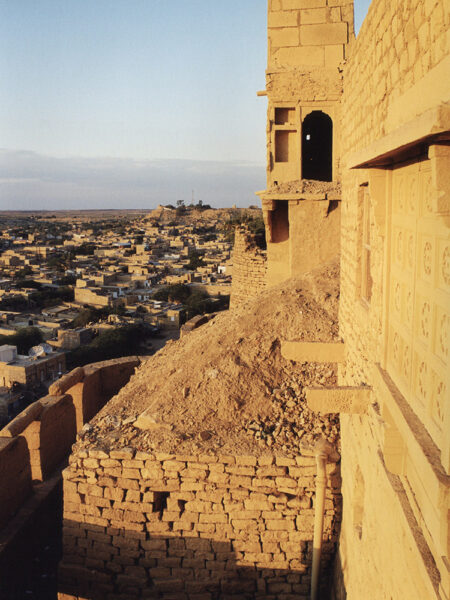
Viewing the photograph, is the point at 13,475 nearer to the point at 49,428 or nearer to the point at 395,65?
the point at 49,428

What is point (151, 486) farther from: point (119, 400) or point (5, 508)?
point (5, 508)

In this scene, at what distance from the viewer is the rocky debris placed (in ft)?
28.9

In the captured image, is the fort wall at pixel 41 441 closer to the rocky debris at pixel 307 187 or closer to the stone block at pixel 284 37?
the rocky debris at pixel 307 187

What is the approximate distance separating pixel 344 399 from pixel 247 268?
11007 mm

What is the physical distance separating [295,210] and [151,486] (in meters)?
5.50

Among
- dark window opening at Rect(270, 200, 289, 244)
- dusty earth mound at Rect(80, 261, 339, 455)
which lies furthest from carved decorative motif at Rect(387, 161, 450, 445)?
dark window opening at Rect(270, 200, 289, 244)

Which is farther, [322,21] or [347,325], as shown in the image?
[322,21]

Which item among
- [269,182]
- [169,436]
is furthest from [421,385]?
[269,182]

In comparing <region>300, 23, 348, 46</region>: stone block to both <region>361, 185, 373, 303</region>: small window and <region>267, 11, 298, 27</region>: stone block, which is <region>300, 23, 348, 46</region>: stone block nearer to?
<region>267, 11, 298, 27</region>: stone block

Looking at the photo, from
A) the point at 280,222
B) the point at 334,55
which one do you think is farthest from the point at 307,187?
the point at 334,55

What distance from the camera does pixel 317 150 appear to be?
1240cm

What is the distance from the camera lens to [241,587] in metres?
5.42

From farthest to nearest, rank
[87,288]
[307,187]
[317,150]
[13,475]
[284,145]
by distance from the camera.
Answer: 1. [87,288]
2. [317,150]
3. [284,145]
4. [307,187]
5. [13,475]

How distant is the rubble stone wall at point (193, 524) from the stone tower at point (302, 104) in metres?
4.96
